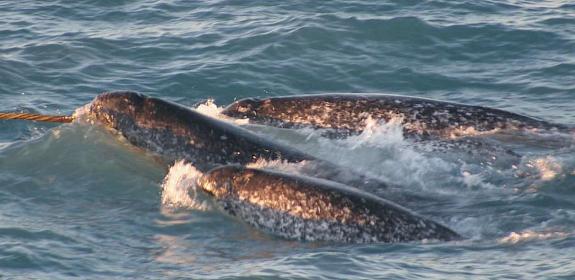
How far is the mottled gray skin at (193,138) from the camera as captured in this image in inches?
515

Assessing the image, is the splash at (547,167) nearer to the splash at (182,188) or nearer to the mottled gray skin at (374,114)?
the mottled gray skin at (374,114)

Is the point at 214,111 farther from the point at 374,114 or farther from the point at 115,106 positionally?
the point at 374,114

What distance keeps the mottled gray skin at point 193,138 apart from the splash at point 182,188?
0.14 m

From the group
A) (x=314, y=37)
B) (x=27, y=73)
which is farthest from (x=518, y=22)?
(x=27, y=73)

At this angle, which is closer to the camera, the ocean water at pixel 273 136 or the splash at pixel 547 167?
the ocean water at pixel 273 136

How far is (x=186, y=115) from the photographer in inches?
529

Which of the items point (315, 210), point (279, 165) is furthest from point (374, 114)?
point (315, 210)

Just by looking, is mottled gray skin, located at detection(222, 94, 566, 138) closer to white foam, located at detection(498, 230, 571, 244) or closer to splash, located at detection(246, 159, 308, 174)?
splash, located at detection(246, 159, 308, 174)

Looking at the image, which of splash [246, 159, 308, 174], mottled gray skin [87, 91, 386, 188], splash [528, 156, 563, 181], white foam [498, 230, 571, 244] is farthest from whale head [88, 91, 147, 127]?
white foam [498, 230, 571, 244]

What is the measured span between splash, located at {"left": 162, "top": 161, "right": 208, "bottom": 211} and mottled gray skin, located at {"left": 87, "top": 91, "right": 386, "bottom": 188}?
0.14 meters

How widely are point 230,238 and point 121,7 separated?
11.3 meters

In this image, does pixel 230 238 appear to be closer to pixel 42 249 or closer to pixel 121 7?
pixel 42 249

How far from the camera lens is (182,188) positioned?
12719mm

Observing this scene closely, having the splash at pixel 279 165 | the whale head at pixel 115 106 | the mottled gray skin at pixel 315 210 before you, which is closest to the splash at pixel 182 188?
the mottled gray skin at pixel 315 210
